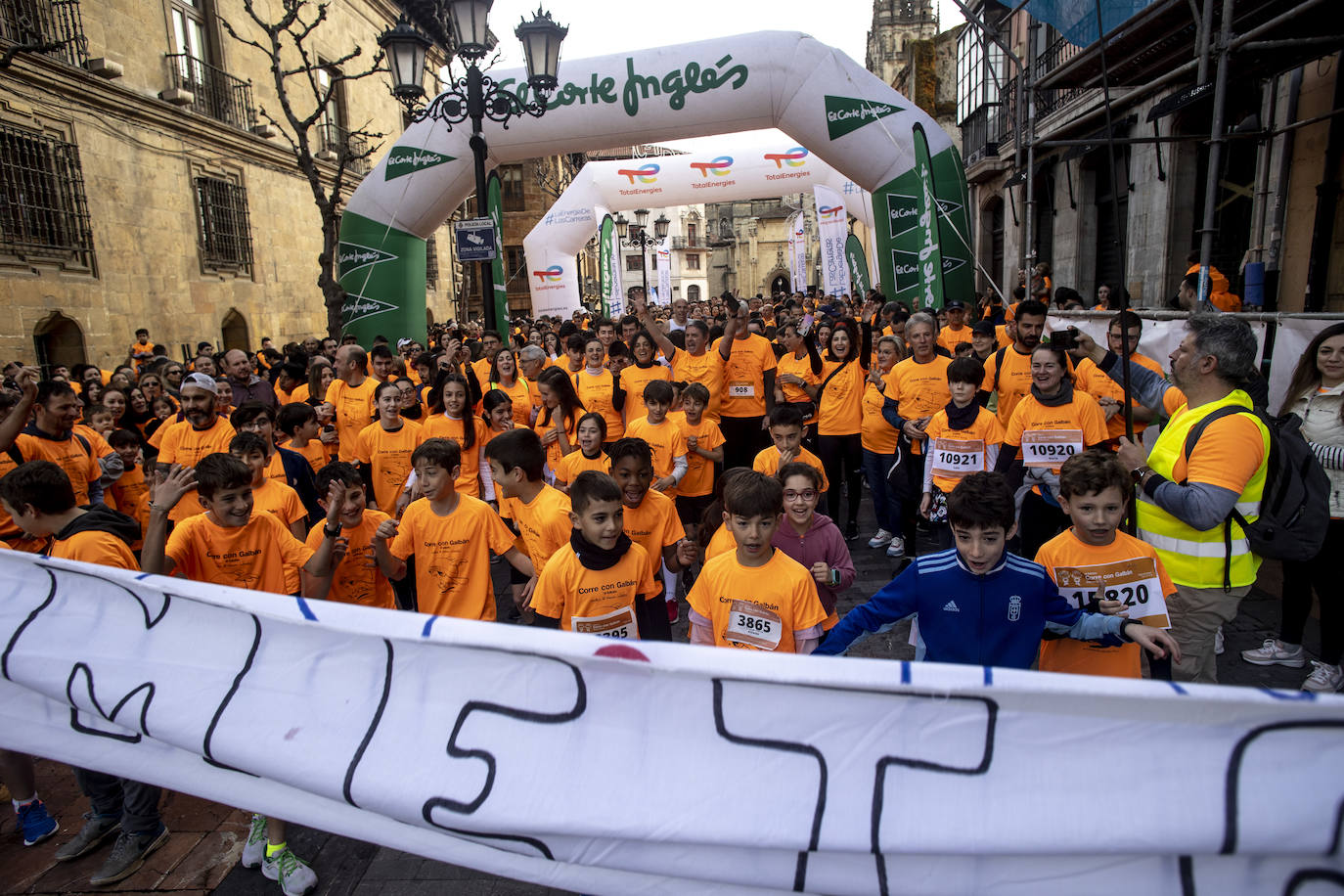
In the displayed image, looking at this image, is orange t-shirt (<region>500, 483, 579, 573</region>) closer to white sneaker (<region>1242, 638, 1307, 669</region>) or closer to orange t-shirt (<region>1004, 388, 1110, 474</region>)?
orange t-shirt (<region>1004, 388, 1110, 474</region>)

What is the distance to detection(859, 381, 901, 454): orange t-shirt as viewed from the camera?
241 inches

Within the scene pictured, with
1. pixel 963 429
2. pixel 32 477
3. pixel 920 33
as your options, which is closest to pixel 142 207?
pixel 32 477

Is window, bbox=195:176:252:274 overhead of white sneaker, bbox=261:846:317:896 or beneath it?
overhead

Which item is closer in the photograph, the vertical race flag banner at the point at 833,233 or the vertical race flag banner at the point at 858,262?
the vertical race flag banner at the point at 858,262

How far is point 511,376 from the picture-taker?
7.15 m

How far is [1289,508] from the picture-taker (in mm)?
3086

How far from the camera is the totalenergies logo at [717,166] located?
18.0 m

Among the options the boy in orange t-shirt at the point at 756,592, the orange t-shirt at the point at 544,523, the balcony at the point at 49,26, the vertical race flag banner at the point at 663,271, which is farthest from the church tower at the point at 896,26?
the boy in orange t-shirt at the point at 756,592

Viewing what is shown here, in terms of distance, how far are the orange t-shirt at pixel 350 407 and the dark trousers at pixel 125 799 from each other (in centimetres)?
388

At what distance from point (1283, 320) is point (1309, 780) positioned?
14.1 ft

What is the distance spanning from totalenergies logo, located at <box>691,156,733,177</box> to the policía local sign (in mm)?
10966

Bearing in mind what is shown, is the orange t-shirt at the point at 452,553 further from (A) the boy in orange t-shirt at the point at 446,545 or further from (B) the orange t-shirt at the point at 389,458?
(B) the orange t-shirt at the point at 389,458

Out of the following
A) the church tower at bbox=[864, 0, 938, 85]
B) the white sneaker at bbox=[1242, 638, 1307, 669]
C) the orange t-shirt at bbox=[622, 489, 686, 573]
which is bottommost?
the white sneaker at bbox=[1242, 638, 1307, 669]

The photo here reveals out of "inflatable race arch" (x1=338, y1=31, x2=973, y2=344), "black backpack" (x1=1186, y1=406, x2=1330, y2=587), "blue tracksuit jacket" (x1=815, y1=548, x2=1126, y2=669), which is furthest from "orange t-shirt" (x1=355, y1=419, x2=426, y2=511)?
"inflatable race arch" (x1=338, y1=31, x2=973, y2=344)
